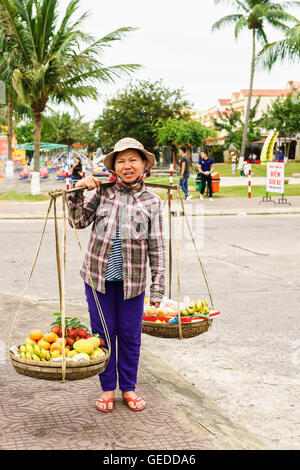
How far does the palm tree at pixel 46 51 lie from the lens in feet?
66.7

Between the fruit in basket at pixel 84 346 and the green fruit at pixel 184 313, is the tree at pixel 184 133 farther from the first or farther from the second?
the fruit in basket at pixel 84 346

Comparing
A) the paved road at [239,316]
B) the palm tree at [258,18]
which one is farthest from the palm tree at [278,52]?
the paved road at [239,316]

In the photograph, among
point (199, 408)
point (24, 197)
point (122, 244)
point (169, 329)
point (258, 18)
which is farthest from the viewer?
point (258, 18)

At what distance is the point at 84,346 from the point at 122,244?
65cm

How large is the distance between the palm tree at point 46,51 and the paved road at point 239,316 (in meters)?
9.68

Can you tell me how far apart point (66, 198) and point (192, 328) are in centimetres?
136

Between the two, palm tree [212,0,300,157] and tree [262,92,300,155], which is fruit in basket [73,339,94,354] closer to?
palm tree [212,0,300,157]

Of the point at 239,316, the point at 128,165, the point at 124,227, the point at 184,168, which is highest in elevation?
the point at 128,165

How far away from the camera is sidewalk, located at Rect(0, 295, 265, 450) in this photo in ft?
10.5

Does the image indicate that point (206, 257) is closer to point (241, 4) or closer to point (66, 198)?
point (66, 198)

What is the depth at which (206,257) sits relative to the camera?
384 inches

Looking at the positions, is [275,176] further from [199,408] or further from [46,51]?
[199,408]

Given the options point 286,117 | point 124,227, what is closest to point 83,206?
point 124,227

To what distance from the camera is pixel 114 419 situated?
3.57 meters
